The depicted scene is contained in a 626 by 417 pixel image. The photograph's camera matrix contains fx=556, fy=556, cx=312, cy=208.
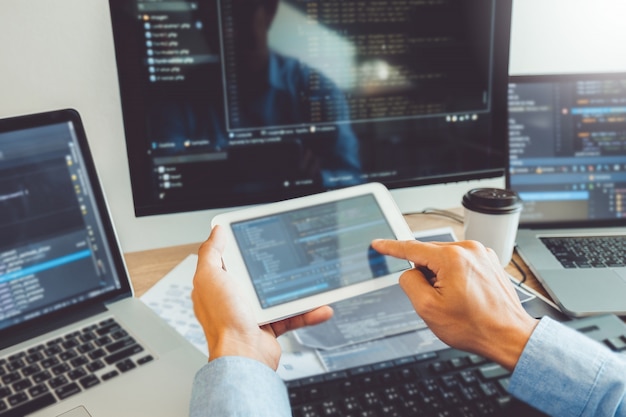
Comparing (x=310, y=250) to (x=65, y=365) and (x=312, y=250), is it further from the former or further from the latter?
(x=65, y=365)

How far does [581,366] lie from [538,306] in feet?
0.71

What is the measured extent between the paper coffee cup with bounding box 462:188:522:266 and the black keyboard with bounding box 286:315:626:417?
0.24 m

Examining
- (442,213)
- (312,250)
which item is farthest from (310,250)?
(442,213)

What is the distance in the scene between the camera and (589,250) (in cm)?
86

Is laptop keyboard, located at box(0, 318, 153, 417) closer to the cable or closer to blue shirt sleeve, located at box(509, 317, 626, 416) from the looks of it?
blue shirt sleeve, located at box(509, 317, 626, 416)

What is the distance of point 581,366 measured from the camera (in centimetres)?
56

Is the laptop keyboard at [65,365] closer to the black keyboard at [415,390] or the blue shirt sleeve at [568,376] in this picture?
the black keyboard at [415,390]

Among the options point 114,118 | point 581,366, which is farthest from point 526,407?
point 114,118

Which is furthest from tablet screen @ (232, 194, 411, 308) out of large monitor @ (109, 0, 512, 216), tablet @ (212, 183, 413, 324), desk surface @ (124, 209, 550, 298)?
desk surface @ (124, 209, 550, 298)

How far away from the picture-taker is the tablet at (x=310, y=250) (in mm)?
676

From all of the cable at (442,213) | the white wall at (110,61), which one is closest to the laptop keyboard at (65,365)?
the white wall at (110,61)

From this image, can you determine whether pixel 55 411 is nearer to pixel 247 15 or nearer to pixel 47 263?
pixel 47 263

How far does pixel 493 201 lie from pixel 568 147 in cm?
20

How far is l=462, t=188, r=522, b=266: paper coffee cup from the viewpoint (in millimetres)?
802
